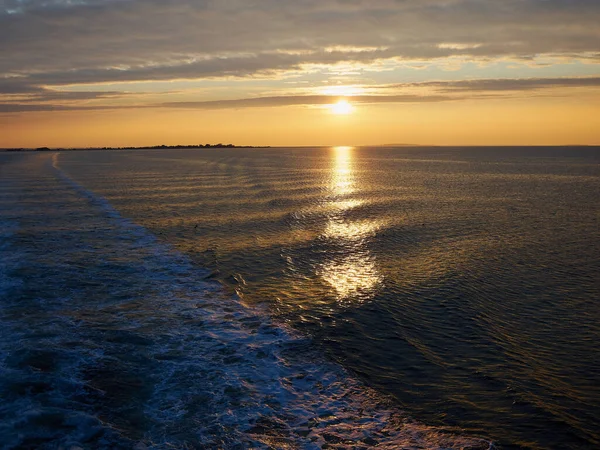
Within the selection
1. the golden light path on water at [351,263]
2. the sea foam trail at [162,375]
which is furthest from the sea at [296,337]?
the golden light path on water at [351,263]

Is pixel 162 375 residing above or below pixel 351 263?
below

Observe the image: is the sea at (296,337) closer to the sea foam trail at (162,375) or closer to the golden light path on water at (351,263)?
the sea foam trail at (162,375)

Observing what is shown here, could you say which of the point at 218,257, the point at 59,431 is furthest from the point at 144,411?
the point at 218,257

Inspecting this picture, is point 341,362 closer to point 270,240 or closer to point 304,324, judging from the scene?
point 304,324

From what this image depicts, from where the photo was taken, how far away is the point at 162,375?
11.9 m

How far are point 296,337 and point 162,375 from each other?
427 centimetres

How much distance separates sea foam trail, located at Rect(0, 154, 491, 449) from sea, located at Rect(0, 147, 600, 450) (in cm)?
5

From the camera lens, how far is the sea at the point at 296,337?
9898mm

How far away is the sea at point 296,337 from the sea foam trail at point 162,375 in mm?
50

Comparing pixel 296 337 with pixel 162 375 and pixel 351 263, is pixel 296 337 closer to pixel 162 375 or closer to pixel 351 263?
pixel 162 375

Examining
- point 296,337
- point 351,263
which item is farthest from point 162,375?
point 351,263

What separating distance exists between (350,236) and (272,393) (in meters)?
19.2

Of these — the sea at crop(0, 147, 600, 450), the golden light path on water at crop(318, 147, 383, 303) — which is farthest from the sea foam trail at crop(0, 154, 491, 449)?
the golden light path on water at crop(318, 147, 383, 303)

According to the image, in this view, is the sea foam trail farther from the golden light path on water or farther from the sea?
the golden light path on water
